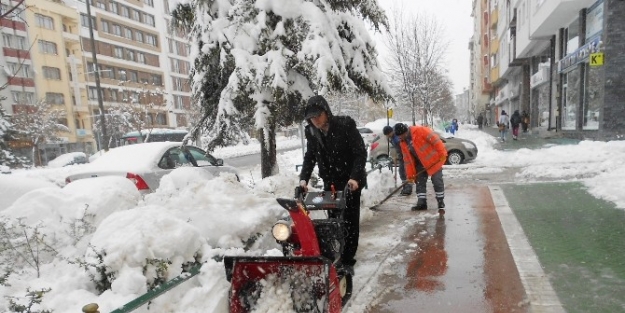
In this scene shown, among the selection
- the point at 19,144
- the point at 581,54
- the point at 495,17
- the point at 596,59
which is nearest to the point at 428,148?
the point at 596,59

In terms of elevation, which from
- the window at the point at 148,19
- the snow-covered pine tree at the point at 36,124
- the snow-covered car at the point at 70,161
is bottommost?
the snow-covered car at the point at 70,161

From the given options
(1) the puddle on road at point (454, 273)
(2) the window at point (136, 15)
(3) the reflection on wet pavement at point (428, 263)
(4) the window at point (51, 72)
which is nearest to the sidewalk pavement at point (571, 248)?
(1) the puddle on road at point (454, 273)

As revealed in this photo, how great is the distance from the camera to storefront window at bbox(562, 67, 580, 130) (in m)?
17.0

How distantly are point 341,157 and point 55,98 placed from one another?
166 ft

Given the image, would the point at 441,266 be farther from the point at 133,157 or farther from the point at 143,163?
the point at 133,157

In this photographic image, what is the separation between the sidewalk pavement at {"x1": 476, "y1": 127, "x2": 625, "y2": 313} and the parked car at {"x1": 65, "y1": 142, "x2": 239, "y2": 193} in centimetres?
547

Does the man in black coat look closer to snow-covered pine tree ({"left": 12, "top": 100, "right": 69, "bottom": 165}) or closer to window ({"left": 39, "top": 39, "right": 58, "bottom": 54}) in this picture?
snow-covered pine tree ({"left": 12, "top": 100, "right": 69, "bottom": 165})

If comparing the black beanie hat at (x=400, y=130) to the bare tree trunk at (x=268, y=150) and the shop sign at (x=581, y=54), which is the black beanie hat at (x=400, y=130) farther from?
the shop sign at (x=581, y=54)

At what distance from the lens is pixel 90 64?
171ft

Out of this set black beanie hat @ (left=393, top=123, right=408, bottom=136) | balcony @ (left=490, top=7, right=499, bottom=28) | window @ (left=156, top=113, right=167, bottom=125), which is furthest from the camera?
window @ (left=156, top=113, right=167, bottom=125)

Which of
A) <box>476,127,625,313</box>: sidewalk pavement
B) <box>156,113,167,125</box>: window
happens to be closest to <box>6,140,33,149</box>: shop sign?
<box>476,127,625,313</box>: sidewalk pavement

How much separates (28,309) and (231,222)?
206 cm

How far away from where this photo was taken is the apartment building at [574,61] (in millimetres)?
13594

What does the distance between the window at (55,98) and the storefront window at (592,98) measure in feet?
158
